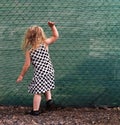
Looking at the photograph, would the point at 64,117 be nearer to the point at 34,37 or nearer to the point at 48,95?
the point at 48,95

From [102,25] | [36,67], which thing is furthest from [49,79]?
[102,25]

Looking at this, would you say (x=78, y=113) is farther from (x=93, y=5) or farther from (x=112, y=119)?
(x=93, y=5)

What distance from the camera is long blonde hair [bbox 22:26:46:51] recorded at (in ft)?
21.4

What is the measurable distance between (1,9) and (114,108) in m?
2.28

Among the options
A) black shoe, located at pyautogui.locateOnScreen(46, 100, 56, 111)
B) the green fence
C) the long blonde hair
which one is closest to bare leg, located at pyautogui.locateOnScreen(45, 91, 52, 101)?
black shoe, located at pyautogui.locateOnScreen(46, 100, 56, 111)

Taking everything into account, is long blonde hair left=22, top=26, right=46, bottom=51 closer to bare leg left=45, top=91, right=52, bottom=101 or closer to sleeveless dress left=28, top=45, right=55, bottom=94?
sleeveless dress left=28, top=45, right=55, bottom=94

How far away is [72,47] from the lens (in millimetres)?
7012

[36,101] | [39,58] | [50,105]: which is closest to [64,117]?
[50,105]

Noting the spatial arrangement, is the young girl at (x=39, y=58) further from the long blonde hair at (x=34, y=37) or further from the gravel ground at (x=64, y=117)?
the gravel ground at (x=64, y=117)

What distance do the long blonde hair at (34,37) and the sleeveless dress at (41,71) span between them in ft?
0.27

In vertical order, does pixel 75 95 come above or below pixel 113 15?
below

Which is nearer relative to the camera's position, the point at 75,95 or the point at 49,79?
the point at 49,79

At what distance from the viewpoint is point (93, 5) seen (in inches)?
273

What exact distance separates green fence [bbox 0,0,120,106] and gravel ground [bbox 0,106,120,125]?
181 mm
